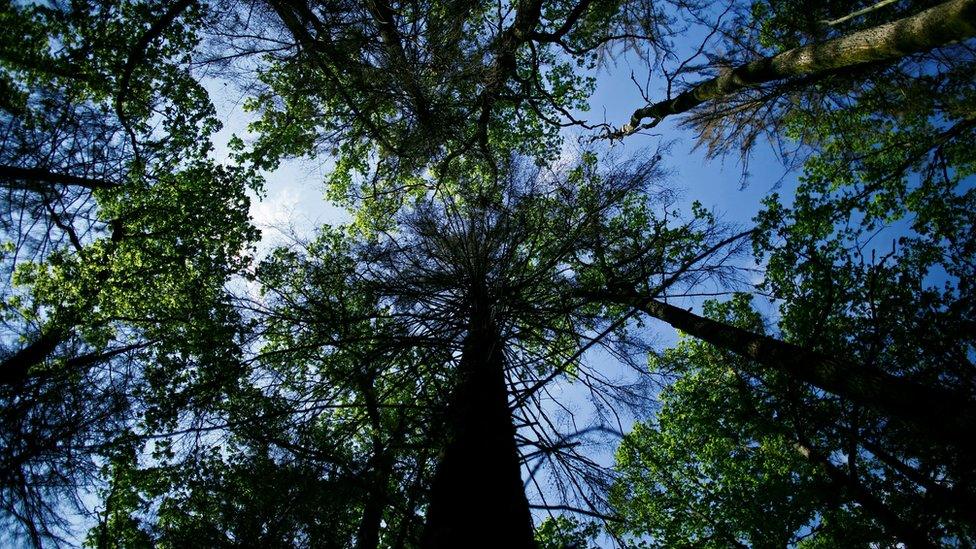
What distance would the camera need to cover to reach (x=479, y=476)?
3066 mm

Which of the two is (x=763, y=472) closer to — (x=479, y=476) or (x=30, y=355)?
(x=479, y=476)

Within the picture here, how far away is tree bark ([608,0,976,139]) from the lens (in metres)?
3.65

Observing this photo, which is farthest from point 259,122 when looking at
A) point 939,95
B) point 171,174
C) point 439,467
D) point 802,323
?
point 939,95

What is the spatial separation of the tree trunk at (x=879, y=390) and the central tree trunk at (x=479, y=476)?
4.72ft

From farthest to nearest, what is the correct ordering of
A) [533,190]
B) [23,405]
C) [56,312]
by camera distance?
[533,190]
[56,312]
[23,405]

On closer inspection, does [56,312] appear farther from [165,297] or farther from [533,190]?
[533,190]

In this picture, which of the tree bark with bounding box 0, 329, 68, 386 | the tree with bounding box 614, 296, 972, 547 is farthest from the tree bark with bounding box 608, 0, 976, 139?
the tree bark with bounding box 0, 329, 68, 386

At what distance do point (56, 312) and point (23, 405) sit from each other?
153 cm

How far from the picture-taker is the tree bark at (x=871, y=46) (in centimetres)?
365

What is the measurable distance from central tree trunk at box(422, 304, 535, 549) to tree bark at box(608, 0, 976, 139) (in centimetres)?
477

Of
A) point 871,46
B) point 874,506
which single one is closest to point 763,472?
point 874,506

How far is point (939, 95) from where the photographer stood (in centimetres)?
670

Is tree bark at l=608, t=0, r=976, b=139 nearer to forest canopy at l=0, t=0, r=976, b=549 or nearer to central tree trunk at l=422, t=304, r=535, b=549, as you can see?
forest canopy at l=0, t=0, r=976, b=549

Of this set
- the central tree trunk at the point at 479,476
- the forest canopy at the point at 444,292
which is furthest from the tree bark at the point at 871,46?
the central tree trunk at the point at 479,476
